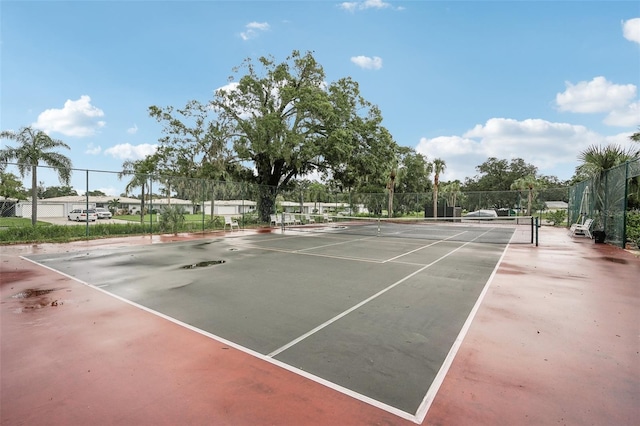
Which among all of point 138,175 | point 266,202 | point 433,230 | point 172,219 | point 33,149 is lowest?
point 433,230

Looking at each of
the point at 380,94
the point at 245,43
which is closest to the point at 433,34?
the point at 380,94

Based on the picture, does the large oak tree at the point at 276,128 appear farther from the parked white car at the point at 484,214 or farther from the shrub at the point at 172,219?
the parked white car at the point at 484,214

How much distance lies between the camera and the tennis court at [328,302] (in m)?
3.10

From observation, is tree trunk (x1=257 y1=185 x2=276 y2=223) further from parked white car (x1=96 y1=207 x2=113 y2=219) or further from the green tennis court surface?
the green tennis court surface

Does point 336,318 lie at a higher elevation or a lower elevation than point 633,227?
lower

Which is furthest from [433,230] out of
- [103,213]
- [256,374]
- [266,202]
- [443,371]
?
[103,213]

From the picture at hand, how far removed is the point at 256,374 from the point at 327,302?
2350 mm

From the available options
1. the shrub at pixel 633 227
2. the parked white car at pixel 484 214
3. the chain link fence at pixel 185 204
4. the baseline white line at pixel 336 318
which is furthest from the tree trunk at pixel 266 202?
the parked white car at pixel 484 214

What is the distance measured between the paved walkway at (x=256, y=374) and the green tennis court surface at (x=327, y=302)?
26cm

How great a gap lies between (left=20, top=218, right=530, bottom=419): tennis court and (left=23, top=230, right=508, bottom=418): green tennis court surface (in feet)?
0.06

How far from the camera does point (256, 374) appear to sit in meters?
3.00

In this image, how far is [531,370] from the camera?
122 inches

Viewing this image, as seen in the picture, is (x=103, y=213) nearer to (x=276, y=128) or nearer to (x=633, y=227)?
(x=276, y=128)

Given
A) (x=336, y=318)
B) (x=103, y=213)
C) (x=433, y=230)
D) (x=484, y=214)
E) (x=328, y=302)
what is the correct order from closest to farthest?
(x=336, y=318) < (x=328, y=302) < (x=433, y=230) < (x=103, y=213) < (x=484, y=214)
